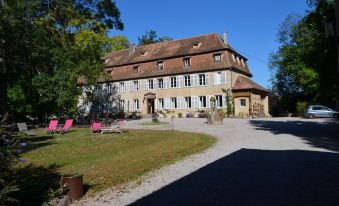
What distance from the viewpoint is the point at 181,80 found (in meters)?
44.4

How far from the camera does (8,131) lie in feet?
18.5

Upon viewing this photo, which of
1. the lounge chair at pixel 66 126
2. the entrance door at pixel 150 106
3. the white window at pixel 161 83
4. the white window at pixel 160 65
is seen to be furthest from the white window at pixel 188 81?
the lounge chair at pixel 66 126

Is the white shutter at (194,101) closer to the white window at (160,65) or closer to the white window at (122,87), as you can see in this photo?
the white window at (160,65)

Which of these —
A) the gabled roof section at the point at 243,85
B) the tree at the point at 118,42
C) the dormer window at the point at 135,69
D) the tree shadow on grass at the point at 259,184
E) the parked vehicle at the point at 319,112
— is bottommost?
the tree shadow on grass at the point at 259,184

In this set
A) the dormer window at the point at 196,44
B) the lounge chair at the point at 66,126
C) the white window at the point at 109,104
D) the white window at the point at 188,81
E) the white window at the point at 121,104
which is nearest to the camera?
the lounge chair at the point at 66,126

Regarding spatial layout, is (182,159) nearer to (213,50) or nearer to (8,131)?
(8,131)

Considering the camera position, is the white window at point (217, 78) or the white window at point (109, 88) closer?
the white window at point (217, 78)

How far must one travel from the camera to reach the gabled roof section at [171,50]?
43556mm

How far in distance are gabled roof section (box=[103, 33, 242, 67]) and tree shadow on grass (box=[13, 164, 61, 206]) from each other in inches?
1353

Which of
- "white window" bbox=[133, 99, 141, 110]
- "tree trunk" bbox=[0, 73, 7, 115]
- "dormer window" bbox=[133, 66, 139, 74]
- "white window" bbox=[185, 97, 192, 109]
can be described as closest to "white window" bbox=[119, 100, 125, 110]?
"white window" bbox=[133, 99, 141, 110]

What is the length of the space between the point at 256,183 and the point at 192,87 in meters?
36.2

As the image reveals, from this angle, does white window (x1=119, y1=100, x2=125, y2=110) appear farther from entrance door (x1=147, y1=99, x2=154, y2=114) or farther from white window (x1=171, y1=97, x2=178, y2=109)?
white window (x1=171, y1=97, x2=178, y2=109)

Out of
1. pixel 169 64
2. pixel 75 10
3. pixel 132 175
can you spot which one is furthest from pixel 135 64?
pixel 132 175

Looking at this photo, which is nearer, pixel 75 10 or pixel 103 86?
pixel 75 10
